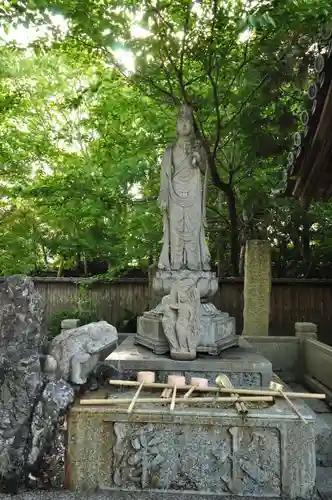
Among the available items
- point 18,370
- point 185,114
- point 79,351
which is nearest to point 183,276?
point 79,351

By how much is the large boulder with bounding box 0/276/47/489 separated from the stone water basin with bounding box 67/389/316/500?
42 centimetres

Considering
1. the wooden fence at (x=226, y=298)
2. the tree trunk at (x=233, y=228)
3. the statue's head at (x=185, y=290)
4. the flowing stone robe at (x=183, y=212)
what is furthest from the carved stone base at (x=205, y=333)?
the wooden fence at (x=226, y=298)

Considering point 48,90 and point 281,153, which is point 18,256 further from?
point 281,153

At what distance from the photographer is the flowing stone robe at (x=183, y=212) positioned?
644 centimetres

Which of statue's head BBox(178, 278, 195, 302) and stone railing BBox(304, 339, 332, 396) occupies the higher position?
statue's head BBox(178, 278, 195, 302)

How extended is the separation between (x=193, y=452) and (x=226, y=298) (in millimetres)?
7737

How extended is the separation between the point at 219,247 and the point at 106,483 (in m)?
9.60

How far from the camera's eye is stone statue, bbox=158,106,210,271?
6441mm

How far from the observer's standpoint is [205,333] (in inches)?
222

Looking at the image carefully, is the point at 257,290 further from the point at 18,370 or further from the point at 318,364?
the point at 18,370

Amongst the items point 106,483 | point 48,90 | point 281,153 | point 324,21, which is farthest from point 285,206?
point 106,483

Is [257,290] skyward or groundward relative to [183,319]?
skyward

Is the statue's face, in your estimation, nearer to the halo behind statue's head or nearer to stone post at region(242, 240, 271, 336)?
the halo behind statue's head

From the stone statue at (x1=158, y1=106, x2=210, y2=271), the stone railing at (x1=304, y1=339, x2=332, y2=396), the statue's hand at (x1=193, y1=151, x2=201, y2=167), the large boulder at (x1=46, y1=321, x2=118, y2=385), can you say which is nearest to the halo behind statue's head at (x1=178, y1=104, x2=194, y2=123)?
the stone statue at (x1=158, y1=106, x2=210, y2=271)
